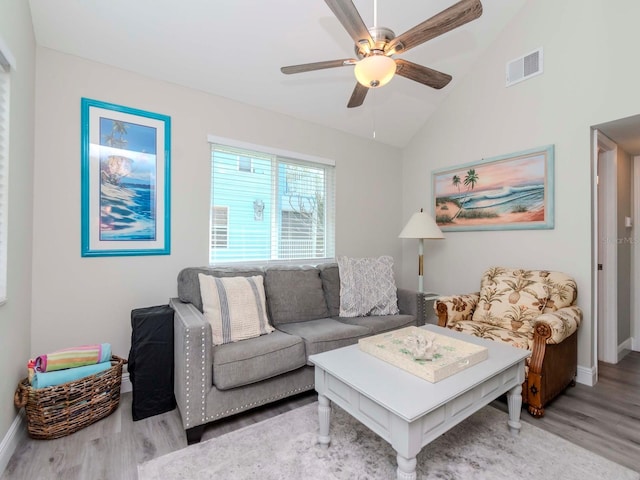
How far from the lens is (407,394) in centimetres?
132

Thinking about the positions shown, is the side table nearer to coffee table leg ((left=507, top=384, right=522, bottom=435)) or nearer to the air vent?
coffee table leg ((left=507, top=384, right=522, bottom=435))

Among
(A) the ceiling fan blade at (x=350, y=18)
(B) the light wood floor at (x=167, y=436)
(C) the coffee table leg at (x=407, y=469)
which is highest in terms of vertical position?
(A) the ceiling fan blade at (x=350, y=18)

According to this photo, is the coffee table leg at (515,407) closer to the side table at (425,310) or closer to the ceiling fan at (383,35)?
the side table at (425,310)

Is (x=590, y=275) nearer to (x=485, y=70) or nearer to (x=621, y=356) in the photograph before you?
(x=621, y=356)

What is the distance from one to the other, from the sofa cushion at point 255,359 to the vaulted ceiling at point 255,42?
7.35 ft

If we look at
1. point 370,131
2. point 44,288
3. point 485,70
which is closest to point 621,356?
point 485,70

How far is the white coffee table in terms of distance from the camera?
122 cm

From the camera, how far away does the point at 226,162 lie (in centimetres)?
288

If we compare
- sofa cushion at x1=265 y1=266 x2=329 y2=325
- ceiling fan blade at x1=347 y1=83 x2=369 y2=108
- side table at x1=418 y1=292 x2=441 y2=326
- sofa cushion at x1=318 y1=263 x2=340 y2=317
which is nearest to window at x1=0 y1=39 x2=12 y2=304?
sofa cushion at x1=265 y1=266 x2=329 y2=325

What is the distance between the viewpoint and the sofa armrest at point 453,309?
104 inches

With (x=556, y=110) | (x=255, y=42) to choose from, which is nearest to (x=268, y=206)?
(x=255, y=42)

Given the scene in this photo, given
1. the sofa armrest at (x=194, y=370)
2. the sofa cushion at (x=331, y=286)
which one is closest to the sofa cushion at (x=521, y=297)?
the sofa cushion at (x=331, y=286)

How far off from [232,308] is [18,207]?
138 cm

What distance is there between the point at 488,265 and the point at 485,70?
2035mm
